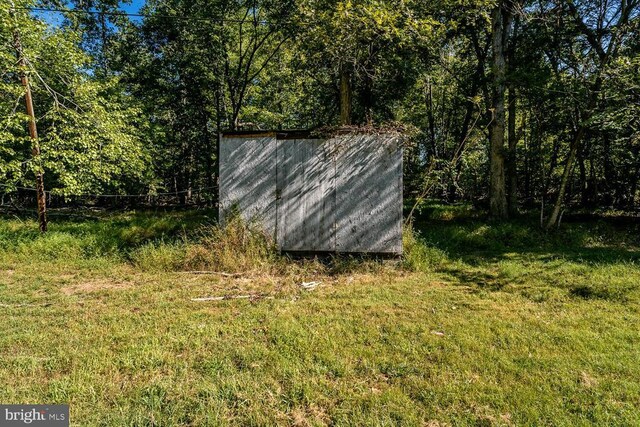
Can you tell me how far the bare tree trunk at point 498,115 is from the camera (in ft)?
→ 25.2

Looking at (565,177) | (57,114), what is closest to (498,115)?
(565,177)

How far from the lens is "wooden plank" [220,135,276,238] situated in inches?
211

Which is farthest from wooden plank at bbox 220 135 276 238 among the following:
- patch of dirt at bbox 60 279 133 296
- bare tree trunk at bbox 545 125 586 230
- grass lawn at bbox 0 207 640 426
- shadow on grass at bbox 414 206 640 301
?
bare tree trunk at bbox 545 125 586 230

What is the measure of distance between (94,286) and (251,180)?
104 inches

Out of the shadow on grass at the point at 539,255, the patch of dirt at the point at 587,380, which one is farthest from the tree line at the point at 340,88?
the patch of dirt at the point at 587,380

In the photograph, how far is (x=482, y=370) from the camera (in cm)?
242

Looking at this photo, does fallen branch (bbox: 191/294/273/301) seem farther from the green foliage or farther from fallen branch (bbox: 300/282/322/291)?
the green foliage

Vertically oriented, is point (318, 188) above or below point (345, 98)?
below

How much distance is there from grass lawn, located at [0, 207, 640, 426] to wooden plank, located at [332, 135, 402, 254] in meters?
0.42

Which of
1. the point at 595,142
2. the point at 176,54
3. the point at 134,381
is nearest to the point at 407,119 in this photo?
the point at 595,142

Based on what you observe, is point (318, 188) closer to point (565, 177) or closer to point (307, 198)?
point (307, 198)

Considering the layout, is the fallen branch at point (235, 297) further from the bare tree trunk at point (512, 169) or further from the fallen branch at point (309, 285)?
the bare tree trunk at point (512, 169)

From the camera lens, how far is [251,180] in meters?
5.38

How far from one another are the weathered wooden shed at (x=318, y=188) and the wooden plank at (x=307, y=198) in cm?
2
